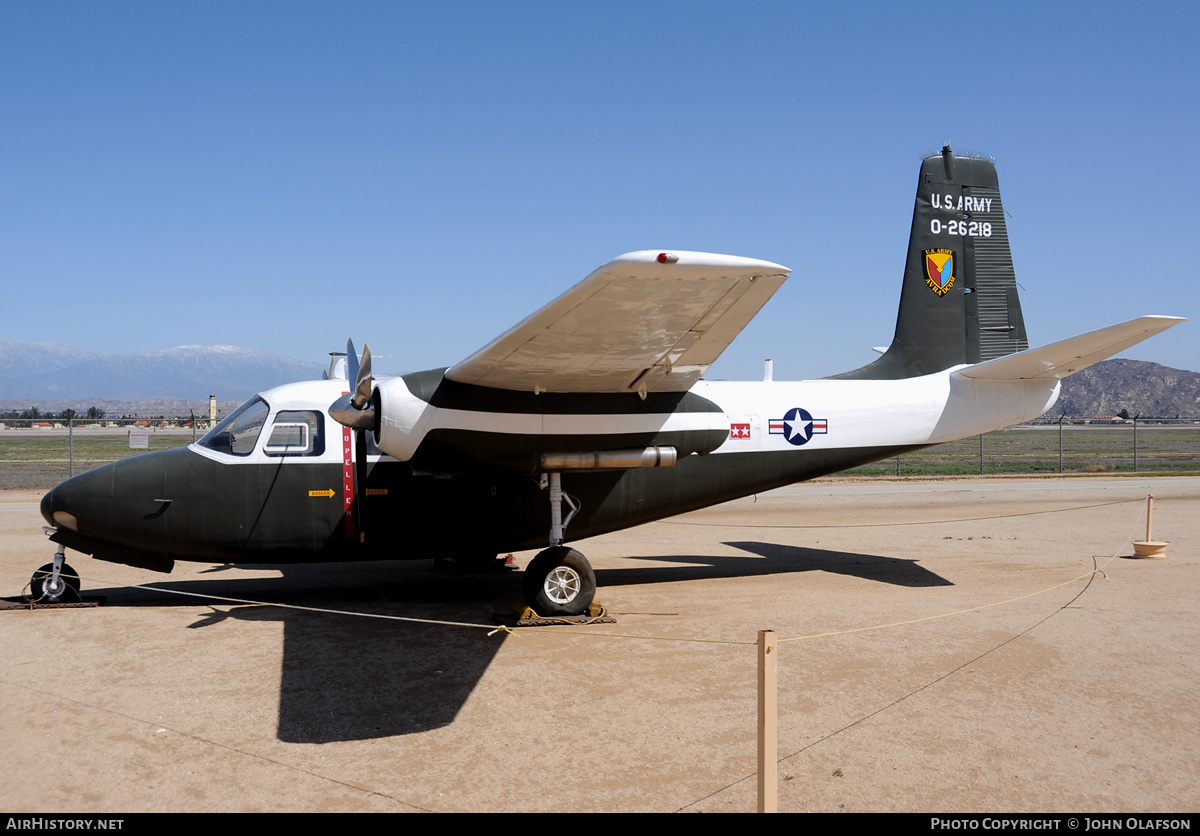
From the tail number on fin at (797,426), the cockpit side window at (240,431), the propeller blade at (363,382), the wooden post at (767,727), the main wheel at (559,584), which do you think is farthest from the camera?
the tail number on fin at (797,426)

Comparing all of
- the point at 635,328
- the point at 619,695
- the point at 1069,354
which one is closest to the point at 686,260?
the point at 635,328

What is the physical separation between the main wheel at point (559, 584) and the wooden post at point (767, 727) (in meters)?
5.15

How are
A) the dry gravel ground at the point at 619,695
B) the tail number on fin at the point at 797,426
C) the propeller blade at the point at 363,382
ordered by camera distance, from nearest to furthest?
the dry gravel ground at the point at 619,695 → the propeller blade at the point at 363,382 → the tail number on fin at the point at 797,426

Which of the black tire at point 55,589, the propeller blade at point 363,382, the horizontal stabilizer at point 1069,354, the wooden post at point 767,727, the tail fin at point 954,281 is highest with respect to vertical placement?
the tail fin at point 954,281

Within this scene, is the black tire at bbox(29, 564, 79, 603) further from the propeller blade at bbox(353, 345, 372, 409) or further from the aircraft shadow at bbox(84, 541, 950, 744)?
the propeller blade at bbox(353, 345, 372, 409)

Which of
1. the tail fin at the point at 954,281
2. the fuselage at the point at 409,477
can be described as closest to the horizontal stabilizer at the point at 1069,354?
the tail fin at the point at 954,281

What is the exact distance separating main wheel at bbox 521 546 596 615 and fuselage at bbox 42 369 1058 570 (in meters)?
0.93

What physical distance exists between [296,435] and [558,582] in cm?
377

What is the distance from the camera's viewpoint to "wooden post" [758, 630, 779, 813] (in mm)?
3900

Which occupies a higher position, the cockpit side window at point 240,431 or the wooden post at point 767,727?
the cockpit side window at point 240,431

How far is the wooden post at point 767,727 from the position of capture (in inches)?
154

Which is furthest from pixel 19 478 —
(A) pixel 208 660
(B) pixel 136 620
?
(A) pixel 208 660

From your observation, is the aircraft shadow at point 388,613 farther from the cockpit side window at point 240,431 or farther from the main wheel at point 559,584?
the cockpit side window at point 240,431
